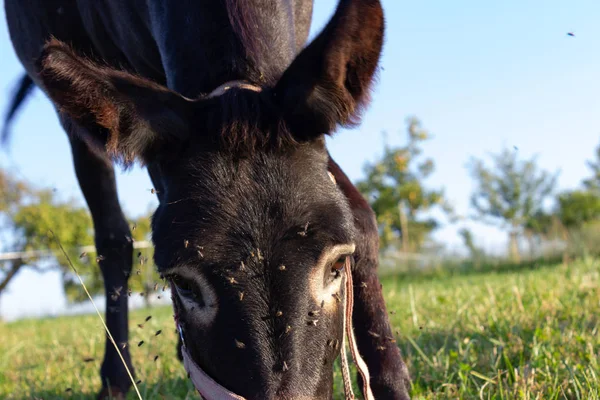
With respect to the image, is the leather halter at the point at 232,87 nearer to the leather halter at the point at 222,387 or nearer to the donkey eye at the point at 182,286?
the leather halter at the point at 222,387

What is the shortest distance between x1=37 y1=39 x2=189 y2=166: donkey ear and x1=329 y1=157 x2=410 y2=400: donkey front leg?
2.88 ft

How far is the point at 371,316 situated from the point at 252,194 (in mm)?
1137

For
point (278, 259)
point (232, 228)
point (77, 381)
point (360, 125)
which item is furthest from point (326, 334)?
point (77, 381)

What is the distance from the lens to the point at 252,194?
193 cm

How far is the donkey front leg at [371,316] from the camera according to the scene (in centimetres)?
266

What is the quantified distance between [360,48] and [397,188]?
113ft

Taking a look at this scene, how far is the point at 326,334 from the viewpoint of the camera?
1908 millimetres

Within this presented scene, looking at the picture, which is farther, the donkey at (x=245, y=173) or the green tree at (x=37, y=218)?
the green tree at (x=37, y=218)

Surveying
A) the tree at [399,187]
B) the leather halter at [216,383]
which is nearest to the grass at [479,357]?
the leather halter at [216,383]

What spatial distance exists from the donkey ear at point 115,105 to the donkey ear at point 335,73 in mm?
418

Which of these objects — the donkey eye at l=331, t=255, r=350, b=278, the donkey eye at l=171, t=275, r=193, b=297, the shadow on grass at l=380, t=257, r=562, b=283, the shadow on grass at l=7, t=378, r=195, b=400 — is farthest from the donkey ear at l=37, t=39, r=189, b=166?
the shadow on grass at l=380, t=257, r=562, b=283

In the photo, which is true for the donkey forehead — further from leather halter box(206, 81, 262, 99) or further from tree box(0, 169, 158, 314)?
tree box(0, 169, 158, 314)

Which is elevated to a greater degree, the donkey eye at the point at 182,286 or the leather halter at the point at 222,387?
the donkey eye at the point at 182,286

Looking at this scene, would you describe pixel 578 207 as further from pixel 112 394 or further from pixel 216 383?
pixel 216 383
